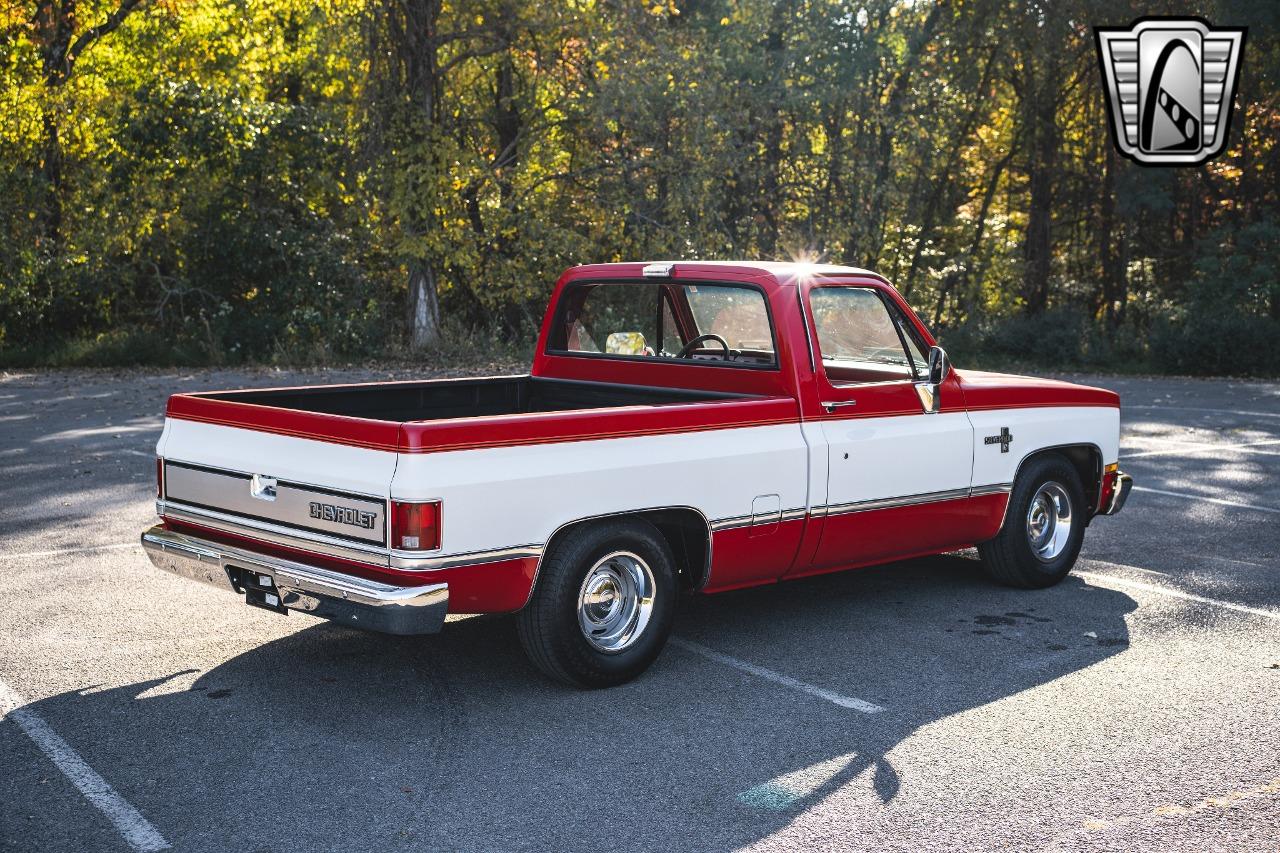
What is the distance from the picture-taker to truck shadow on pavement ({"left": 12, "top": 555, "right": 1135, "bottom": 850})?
434cm

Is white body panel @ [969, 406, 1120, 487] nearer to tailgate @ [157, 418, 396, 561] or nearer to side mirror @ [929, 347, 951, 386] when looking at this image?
side mirror @ [929, 347, 951, 386]

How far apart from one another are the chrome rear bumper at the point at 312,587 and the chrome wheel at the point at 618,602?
32.3 inches

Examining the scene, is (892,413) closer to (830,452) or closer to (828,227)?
(830,452)

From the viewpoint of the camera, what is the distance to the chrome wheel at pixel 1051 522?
25.6 feet

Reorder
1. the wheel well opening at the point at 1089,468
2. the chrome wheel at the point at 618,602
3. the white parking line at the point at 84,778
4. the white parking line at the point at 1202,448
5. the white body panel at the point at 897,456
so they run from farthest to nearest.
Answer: the white parking line at the point at 1202,448 → the wheel well opening at the point at 1089,468 → the white body panel at the point at 897,456 → the chrome wheel at the point at 618,602 → the white parking line at the point at 84,778

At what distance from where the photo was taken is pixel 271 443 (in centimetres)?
558

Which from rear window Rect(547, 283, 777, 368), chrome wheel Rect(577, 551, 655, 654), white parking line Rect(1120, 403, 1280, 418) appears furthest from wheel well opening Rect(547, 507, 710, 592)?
white parking line Rect(1120, 403, 1280, 418)

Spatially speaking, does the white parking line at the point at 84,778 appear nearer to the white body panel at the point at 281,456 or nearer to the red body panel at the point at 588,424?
the white body panel at the point at 281,456

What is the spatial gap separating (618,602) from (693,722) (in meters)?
0.70

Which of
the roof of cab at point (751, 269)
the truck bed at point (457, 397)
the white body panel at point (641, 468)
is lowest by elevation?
the white body panel at point (641, 468)

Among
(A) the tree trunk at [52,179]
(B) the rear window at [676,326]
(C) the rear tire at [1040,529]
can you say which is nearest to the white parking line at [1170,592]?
(C) the rear tire at [1040,529]

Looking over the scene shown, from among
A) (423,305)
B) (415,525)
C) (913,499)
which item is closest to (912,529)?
(913,499)

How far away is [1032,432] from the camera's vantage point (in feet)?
24.7

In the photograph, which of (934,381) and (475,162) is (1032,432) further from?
(475,162)
